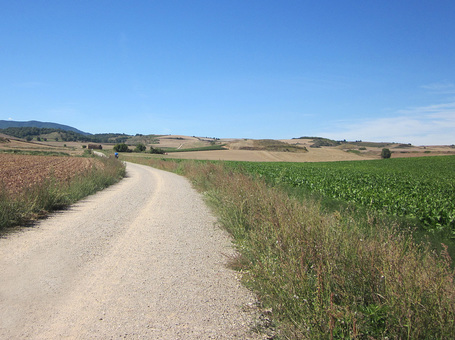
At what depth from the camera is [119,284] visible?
5367mm

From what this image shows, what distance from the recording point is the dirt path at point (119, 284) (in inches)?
159

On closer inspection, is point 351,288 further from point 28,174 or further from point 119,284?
point 28,174

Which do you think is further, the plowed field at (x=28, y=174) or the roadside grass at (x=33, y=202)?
the plowed field at (x=28, y=174)

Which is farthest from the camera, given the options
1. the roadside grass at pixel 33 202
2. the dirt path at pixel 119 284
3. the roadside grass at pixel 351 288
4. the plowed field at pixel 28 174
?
the plowed field at pixel 28 174

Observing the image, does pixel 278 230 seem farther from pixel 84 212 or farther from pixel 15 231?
pixel 84 212

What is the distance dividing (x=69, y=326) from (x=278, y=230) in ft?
10.3

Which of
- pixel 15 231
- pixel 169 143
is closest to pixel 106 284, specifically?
pixel 15 231

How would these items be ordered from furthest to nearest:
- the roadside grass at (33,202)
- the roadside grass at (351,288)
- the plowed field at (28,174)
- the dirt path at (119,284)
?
the plowed field at (28,174), the roadside grass at (33,202), the dirt path at (119,284), the roadside grass at (351,288)

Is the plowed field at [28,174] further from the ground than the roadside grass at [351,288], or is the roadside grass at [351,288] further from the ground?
the roadside grass at [351,288]

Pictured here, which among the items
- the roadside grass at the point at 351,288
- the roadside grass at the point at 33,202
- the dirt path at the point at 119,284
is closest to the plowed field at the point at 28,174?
the roadside grass at the point at 33,202

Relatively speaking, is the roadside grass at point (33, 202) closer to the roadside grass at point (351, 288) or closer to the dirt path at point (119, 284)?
the dirt path at point (119, 284)

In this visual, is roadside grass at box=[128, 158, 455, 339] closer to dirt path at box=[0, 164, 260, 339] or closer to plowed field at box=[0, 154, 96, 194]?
dirt path at box=[0, 164, 260, 339]

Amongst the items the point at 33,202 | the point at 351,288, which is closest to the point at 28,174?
the point at 33,202

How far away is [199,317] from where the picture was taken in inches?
172
